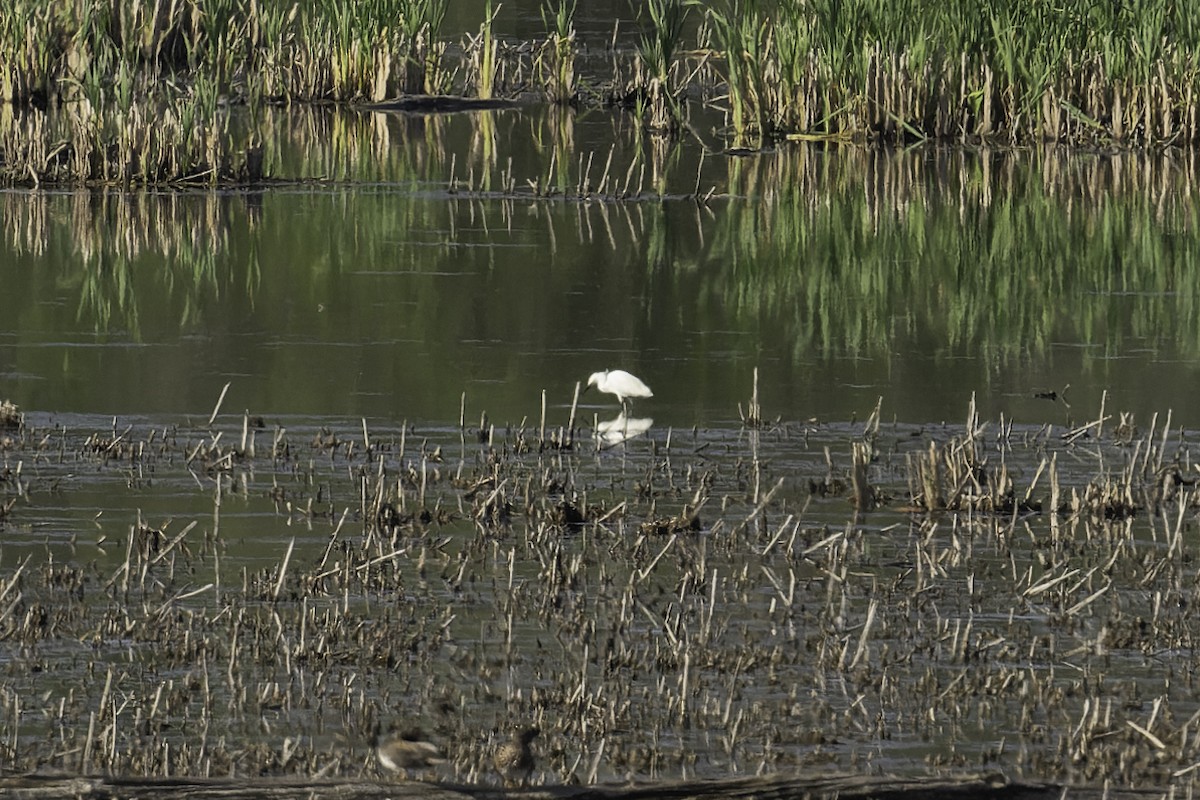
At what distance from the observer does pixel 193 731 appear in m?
6.28

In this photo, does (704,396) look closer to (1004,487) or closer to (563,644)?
(1004,487)

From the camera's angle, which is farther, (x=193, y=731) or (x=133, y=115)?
(x=133, y=115)

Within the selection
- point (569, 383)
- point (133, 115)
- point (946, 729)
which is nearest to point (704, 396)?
point (569, 383)

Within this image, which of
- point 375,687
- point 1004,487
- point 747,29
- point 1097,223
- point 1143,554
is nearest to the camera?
point 375,687

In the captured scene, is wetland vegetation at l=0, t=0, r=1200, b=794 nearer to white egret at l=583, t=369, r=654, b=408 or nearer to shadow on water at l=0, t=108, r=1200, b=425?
shadow on water at l=0, t=108, r=1200, b=425

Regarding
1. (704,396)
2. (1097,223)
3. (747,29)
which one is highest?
(747,29)

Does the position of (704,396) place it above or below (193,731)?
above

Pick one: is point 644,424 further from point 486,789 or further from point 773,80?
point 773,80

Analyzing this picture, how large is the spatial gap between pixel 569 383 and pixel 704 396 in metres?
0.78

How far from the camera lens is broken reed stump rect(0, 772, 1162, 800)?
17.1 feet

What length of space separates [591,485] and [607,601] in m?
1.83

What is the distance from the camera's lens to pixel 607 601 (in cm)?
774

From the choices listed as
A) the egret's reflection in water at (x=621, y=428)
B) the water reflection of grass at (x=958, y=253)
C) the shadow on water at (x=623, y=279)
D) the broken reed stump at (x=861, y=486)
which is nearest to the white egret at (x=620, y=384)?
the egret's reflection in water at (x=621, y=428)

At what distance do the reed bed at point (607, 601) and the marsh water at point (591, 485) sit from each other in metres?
0.02
